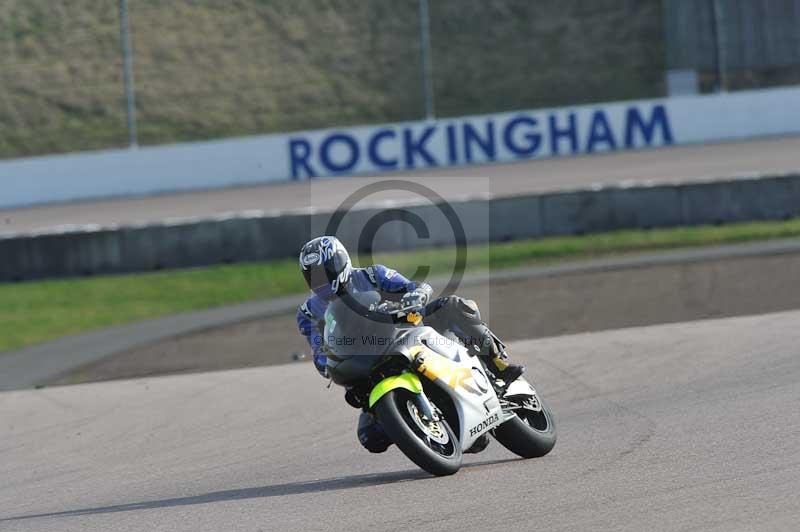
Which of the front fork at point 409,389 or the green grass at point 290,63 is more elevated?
the green grass at point 290,63

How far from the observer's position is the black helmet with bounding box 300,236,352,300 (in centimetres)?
661

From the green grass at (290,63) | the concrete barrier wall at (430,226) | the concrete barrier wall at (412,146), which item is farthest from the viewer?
the green grass at (290,63)

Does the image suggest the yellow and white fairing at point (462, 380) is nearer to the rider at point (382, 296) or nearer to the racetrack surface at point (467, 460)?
the rider at point (382, 296)

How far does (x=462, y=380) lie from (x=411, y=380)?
0.41m

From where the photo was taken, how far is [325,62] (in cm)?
3869

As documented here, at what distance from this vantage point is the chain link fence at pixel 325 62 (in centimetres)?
3659

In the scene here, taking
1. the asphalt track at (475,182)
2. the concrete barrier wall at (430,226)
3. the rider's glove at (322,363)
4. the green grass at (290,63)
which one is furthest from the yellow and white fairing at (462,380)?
the green grass at (290,63)

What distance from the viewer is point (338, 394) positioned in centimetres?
1052

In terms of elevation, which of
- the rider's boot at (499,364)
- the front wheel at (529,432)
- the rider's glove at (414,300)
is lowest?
the front wheel at (529,432)

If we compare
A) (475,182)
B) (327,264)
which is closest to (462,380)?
(327,264)

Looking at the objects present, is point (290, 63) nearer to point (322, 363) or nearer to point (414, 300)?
point (322, 363)

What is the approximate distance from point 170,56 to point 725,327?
29095mm

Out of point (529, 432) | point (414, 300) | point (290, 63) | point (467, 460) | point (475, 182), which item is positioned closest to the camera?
point (414, 300)

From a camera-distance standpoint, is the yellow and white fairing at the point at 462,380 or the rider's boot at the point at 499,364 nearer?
the yellow and white fairing at the point at 462,380
